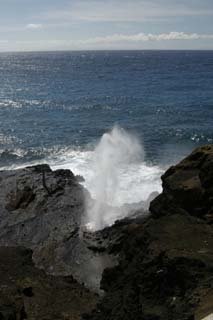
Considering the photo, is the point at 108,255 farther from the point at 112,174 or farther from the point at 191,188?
the point at 112,174

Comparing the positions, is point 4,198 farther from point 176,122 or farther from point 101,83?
point 101,83

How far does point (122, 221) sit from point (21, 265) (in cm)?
514

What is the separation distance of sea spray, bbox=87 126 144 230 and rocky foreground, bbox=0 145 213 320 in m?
0.84

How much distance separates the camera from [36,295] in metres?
14.7

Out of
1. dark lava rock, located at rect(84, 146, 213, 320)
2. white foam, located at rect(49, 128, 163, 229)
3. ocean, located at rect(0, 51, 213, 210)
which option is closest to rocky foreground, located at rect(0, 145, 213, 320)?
dark lava rock, located at rect(84, 146, 213, 320)

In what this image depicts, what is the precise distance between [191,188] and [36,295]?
615 centimetres

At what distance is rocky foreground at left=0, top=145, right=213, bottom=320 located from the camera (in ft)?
39.7

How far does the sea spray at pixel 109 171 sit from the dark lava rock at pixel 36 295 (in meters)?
5.12

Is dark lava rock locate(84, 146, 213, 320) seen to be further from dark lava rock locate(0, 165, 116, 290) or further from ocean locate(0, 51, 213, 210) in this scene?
Result: ocean locate(0, 51, 213, 210)

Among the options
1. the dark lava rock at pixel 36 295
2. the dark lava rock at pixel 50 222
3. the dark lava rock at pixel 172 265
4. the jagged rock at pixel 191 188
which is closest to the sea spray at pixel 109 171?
the dark lava rock at pixel 50 222

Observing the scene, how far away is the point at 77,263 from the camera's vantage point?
1847cm

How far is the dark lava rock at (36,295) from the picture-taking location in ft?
43.9

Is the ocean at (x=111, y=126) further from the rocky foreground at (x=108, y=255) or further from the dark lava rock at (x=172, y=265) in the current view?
the dark lava rock at (x=172, y=265)

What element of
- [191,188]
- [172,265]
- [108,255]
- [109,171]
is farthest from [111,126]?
[172,265]
